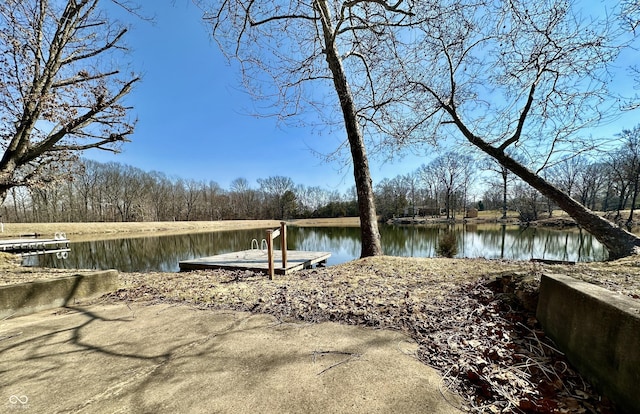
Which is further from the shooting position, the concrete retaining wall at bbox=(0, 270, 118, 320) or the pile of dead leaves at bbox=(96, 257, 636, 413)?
the concrete retaining wall at bbox=(0, 270, 118, 320)

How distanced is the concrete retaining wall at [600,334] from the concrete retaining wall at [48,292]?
566cm

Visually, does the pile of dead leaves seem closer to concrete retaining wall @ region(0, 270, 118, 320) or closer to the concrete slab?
the concrete slab

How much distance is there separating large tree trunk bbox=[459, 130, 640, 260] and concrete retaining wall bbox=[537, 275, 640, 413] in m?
4.29

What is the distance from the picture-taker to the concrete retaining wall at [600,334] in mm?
1379

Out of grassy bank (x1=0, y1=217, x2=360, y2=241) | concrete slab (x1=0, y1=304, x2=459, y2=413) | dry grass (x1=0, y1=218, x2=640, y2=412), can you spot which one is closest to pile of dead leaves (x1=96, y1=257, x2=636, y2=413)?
dry grass (x1=0, y1=218, x2=640, y2=412)

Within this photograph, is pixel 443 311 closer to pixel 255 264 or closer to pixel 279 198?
pixel 255 264

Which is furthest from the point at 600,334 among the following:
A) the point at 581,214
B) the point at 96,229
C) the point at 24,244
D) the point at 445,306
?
the point at 96,229

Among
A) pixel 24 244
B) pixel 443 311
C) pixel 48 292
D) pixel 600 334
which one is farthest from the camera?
pixel 24 244

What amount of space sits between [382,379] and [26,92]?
25.5 feet

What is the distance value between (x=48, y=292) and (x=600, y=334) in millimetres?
5750

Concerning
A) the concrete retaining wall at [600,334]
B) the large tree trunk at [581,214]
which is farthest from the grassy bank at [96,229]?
the concrete retaining wall at [600,334]

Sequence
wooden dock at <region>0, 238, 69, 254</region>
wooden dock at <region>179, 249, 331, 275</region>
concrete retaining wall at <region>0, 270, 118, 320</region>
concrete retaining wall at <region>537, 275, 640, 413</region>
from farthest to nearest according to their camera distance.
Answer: wooden dock at <region>0, 238, 69, 254</region>
wooden dock at <region>179, 249, 331, 275</region>
concrete retaining wall at <region>0, 270, 118, 320</region>
concrete retaining wall at <region>537, 275, 640, 413</region>

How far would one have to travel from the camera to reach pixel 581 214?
5379 millimetres

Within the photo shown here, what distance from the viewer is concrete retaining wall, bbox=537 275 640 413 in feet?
4.52
